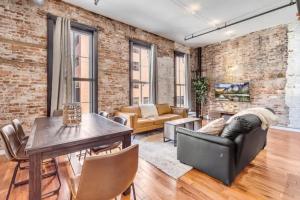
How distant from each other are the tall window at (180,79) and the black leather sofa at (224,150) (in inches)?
178

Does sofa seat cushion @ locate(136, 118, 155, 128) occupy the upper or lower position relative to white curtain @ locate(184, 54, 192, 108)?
lower

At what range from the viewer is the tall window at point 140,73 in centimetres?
544

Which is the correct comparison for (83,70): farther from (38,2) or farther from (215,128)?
(215,128)

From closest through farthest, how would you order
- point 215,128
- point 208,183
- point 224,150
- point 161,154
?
point 224,150
point 208,183
point 215,128
point 161,154

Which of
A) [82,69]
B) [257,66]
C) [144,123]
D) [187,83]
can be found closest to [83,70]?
[82,69]

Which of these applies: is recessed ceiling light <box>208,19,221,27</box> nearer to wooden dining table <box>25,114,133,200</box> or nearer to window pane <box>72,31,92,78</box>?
window pane <box>72,31,92,78</box>

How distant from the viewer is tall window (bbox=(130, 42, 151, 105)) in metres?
5.44

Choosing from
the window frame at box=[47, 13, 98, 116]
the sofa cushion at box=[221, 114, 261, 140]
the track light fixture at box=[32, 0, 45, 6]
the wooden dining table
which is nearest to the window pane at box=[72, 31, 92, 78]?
the window frame at box=[47, 13, 98, 116]

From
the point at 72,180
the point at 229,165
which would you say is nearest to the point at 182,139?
the point at 229,165

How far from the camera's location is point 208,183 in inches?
85.8

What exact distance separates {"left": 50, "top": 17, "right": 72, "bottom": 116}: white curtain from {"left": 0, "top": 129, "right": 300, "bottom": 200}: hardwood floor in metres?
1.47

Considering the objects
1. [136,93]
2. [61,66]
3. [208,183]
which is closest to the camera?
[208,183]

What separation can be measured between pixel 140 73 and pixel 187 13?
2.35 metres

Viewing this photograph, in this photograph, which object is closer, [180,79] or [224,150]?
[224,150]
